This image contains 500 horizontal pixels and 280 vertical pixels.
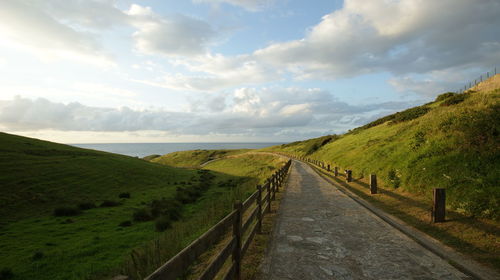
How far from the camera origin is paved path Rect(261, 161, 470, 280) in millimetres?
5625

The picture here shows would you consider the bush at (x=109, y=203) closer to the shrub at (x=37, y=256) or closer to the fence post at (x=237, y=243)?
the shrub at (x=37, y=256)

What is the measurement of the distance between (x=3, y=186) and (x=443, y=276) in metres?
31.2

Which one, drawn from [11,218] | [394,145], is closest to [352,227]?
[394,145]

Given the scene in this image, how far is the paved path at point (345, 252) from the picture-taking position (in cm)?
562

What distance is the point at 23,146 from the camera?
3806cm

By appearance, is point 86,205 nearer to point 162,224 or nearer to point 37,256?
point 162,224

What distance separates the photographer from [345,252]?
6.79 m

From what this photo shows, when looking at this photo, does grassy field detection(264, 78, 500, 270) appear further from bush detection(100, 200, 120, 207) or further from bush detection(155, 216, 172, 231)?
bush detection(100, 200, 120, 207)

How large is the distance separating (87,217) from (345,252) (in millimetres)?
19376

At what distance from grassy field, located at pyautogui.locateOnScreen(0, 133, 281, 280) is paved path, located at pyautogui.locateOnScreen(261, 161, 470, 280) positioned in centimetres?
354

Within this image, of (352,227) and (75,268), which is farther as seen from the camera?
(75,268)

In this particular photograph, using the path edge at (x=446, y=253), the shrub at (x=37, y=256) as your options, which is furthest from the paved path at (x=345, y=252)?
the shrub at (x=37, y=256)

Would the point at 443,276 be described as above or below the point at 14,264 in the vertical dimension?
above

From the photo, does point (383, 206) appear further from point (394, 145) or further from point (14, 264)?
point (14, 264)
